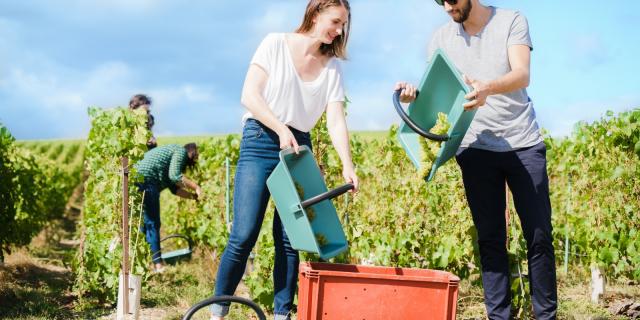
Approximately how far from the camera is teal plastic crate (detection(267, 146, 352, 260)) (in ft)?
8.26

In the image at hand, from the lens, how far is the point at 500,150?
113 inches

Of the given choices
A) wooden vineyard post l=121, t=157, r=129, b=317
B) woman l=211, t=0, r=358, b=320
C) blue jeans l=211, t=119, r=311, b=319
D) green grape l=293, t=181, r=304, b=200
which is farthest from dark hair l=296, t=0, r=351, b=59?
wooden vineyard post l=121, t=157, r=129, b=317

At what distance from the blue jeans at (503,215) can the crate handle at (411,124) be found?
1.15ft

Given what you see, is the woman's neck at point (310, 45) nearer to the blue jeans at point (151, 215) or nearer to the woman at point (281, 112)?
the woman at point (281, 112)

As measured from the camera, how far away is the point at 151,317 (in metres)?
4.30

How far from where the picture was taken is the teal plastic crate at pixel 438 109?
269 cm

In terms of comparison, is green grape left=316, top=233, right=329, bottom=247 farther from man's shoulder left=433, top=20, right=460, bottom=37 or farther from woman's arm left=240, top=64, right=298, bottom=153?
man's shoulder left=433, top=20, right=460, bottom=37

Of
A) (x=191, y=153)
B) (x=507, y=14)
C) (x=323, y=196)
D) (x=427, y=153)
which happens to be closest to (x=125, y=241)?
A: (x=323, y=196)

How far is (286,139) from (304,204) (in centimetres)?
28

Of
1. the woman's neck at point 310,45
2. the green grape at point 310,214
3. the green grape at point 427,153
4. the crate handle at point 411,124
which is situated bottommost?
the green grape at point 310,214

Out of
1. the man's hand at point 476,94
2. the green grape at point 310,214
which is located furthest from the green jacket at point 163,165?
the man's hand at point 476,94

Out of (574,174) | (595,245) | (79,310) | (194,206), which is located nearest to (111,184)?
(79,310)

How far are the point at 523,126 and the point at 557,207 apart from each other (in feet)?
13.9

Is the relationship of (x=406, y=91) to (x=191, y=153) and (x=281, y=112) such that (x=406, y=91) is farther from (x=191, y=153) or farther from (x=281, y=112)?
(x=191, y=153)
